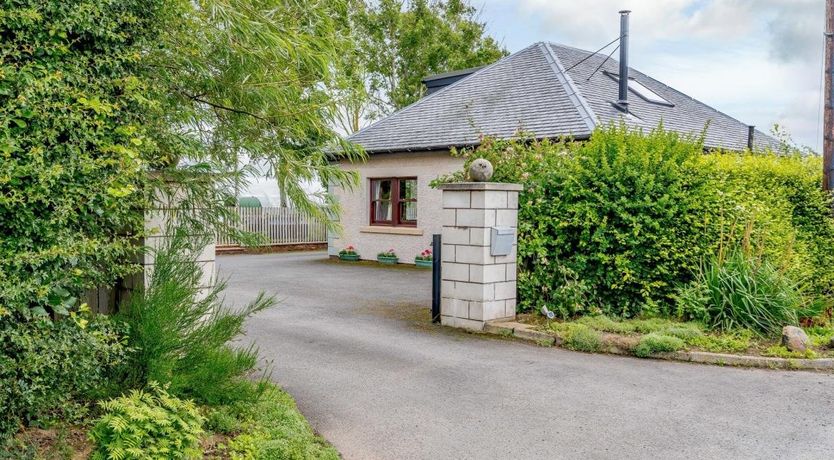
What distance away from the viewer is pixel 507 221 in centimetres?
834

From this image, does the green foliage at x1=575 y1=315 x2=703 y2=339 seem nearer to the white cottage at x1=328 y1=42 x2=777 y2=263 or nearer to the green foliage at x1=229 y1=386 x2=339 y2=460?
the green foliage at x1=229 y1=386 x2=339 y2=460

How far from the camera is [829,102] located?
966 centimetres

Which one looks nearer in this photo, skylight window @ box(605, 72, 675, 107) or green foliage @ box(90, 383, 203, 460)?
green foliage @ box(90, 383, 203, 460)

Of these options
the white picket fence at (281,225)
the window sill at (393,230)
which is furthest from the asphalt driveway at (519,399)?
the white picket fence at (281,225)

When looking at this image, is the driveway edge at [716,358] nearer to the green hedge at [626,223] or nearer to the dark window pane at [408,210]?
the green hedge at [626,223]

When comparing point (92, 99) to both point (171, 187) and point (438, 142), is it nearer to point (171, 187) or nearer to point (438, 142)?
point (171, 187)

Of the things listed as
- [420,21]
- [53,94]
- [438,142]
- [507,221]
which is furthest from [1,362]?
[420,21]

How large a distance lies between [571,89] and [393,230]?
5.78 metres

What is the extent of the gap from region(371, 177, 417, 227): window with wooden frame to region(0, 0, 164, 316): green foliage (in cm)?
1300

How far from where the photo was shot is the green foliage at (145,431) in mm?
3352

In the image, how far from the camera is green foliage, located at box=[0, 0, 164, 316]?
3281 mm

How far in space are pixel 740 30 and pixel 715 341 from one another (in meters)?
8.50

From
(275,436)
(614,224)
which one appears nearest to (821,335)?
(614,224)

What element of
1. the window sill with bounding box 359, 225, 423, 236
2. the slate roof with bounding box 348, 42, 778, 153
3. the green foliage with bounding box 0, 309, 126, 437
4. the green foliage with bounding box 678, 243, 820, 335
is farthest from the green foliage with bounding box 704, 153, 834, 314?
the window sill with bounding box 359, 225, 423, 236
